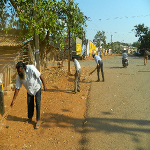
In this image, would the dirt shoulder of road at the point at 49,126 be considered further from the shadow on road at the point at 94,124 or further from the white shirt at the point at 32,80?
the white shirt at the point at 32,80

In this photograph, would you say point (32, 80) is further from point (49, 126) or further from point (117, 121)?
point (117, 121)

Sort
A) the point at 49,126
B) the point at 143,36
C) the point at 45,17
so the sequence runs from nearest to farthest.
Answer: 1. the point at 49,126
2. the point at 45,17
3. the point at 143,36

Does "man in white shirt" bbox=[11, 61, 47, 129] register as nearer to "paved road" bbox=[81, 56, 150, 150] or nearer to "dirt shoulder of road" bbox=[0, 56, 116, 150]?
"dirt shoulder of road" bbox=[0, 56, 116, 150]

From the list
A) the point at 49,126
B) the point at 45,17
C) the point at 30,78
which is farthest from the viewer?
the point at 45,17

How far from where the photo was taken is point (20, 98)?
6.89 metres

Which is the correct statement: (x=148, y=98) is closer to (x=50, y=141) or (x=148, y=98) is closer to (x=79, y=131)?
(x=79, y=131)

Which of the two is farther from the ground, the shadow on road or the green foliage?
the green foliage

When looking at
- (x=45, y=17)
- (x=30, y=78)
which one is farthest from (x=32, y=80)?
(x=45, y=17)

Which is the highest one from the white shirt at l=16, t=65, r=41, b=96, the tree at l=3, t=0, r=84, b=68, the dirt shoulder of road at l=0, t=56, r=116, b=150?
the tree at l=3, t=0, r=84, b=68

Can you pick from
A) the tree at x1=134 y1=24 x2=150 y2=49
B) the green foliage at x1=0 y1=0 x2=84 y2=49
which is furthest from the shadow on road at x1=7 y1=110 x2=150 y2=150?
the tree at x1=134 y1=24 x2=150 y2=49

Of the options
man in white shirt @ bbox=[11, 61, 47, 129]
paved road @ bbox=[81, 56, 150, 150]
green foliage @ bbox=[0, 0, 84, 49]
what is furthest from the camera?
green foliage @ bbox=[0, 0, 84, 49]

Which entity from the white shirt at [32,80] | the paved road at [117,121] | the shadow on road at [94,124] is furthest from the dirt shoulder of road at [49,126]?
the white shirt at [32,80]

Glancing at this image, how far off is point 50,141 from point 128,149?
5.34 ft

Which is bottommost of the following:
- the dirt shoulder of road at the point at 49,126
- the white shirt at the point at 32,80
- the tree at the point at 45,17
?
the dirt shoulder of road at the point at 49,126
